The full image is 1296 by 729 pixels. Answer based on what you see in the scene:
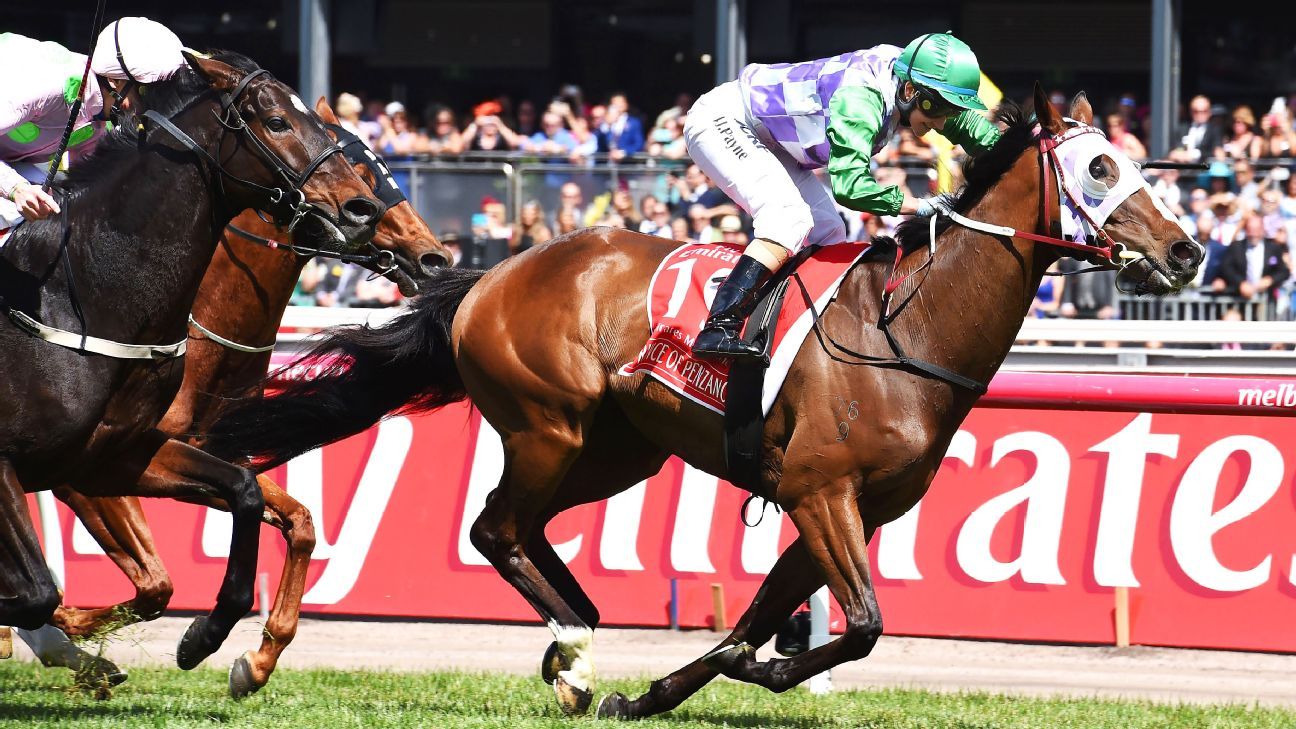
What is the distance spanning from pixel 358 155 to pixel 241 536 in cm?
143

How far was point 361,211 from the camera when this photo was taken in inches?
185

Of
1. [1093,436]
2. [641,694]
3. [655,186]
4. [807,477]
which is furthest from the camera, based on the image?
[655,186]

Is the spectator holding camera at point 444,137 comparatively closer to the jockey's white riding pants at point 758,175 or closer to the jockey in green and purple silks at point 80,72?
the jockey's white riding pants at point 758,175

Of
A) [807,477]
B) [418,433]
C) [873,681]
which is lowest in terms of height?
[873,681]

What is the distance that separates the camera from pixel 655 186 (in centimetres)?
1153

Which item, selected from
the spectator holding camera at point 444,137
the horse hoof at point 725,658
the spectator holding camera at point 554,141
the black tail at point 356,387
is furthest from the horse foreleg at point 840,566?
the spectator holding camera at point 444,137

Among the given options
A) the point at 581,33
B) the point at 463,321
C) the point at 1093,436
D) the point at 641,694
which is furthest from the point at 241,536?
the point at 581,33

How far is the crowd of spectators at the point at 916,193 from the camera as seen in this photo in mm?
10117

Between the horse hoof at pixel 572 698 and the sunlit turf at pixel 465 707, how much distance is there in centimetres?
6

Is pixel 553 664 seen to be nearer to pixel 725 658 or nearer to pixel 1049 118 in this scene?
pixel 725 658

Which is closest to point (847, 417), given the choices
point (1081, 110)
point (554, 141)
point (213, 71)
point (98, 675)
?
point (1081, 110)

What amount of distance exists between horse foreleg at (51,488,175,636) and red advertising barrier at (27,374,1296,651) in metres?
1.46

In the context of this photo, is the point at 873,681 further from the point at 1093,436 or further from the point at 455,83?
the point at 455,83

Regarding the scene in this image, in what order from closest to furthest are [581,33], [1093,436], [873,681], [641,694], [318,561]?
1. [641,694]
2. [873,681]
3. [1093,436]
4. [318,561]
5. [581,33]
